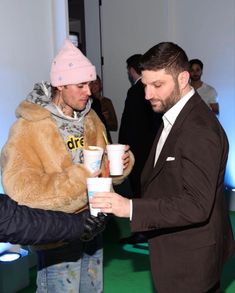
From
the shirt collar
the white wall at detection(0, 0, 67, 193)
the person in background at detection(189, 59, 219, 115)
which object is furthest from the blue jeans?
the person in background at detection(189, 59, 219, 115)

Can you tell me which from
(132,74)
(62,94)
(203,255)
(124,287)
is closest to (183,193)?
(203,255)

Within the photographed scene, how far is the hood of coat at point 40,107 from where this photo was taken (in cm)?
216

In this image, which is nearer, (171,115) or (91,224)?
(91,224)

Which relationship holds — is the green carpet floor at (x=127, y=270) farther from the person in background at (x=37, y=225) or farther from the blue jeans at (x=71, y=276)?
the person in background at (x=37, y=225)

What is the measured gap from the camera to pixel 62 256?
215 centimetres

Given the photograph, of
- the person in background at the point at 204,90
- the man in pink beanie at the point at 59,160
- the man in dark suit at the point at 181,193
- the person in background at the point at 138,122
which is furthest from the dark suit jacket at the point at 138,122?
the man in dark suit at the point at 181,193

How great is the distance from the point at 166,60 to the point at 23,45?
1883 mm

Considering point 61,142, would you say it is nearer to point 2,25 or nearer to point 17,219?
point 17,219

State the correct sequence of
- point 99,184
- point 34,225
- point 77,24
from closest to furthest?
point 34,225 < point 99,184 < point 77,24

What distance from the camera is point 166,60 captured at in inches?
69.0

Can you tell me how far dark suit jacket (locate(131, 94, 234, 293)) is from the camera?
62.8 inches

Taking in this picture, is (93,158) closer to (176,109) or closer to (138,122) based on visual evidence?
(176,109)

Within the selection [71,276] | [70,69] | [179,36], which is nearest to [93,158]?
[70,69]

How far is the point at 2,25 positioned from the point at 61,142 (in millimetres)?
1411
